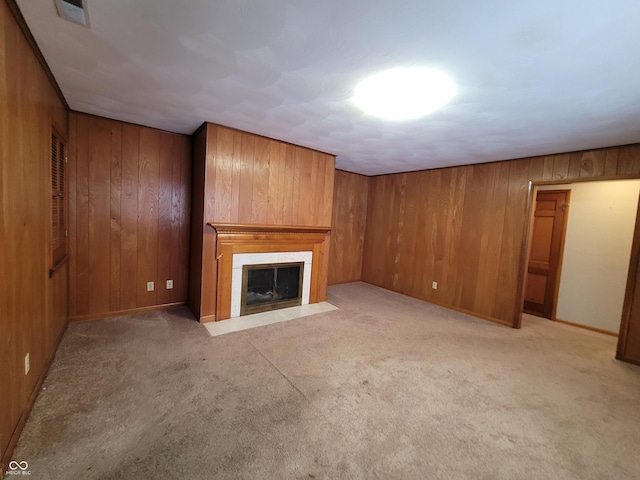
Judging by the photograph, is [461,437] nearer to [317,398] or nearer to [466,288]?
[317,398]

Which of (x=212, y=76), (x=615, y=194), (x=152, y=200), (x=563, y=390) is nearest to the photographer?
(x=212, y=76)

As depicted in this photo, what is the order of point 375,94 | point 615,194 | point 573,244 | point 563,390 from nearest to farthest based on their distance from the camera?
point 375,94, point 563,390, point 615,194, point 573,244

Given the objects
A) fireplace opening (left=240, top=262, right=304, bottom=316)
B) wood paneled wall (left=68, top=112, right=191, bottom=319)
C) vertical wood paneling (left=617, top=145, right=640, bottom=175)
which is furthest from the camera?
fireplace opening (left=240, top=262, right=304, bottom=316)

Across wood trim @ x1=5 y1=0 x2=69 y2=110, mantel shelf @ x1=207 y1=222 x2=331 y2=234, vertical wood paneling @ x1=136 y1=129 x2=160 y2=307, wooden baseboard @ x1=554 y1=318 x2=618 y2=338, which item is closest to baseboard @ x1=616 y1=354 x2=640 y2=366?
wooden baseboard @ x1=554 y1=318 x2=618 y2=338

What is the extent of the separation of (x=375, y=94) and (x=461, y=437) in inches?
93.1

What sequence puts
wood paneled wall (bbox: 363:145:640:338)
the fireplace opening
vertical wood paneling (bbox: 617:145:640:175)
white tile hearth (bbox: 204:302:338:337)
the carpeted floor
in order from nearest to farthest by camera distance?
1. the carpeted floor
2. vertical wood paneling (bbox: 617:145:640:175)
3. white tile hearth (bbox: 204:302:338:337)
4. wood paneled wall (bbox: 363:145:640:338)
5. the fireplace opening

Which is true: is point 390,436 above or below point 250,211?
below

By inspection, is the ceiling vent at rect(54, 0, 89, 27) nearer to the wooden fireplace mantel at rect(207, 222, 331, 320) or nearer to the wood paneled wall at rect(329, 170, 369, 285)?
the wooden fireplace mantel at rect(207, 222, 331, 320)

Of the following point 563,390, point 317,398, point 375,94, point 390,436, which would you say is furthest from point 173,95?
point 563,390

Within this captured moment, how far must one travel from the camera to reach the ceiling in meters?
1.21

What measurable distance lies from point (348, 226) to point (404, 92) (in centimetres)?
358

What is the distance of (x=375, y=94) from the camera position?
6.53 ft

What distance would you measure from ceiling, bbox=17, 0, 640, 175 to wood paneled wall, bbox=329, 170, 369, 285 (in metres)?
2.53

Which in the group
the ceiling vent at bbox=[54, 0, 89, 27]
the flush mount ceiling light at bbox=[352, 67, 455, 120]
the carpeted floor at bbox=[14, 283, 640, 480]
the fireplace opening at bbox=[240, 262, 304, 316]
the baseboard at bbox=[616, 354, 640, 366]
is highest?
the flush mount ceiling light at bbox=[352, 67, 455, 120]
